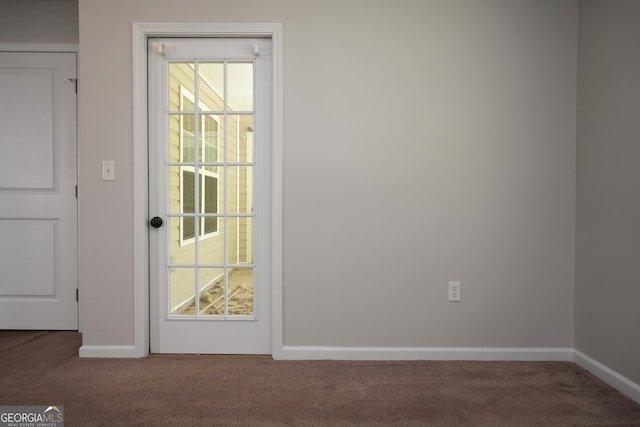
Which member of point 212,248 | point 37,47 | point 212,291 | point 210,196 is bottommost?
point 212,291

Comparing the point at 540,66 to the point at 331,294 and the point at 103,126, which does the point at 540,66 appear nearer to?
the point at 331,294

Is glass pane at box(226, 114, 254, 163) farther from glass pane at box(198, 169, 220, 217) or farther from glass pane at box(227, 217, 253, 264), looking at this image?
glass pane at box(227, 217, 253, 264)

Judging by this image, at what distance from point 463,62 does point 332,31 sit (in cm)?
87

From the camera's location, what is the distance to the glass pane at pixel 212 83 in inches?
107

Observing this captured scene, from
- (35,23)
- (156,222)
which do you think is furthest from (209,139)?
(35,23)

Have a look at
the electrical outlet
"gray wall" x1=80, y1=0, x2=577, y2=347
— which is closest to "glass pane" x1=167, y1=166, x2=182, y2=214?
"gray wall" x1=80, y1=0, x2=577, y2=347

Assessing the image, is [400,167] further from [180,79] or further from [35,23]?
[35,23]

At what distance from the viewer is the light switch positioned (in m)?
2.66

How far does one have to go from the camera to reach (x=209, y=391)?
2.22 metres

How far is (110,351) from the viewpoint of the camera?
268 cm

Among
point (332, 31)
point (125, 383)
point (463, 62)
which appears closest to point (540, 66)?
point (463, 62)

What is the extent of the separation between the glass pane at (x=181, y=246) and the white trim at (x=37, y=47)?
1.67 metres

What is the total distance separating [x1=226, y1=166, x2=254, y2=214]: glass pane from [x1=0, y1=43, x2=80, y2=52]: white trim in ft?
5.61

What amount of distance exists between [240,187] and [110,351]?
1.38 metres
